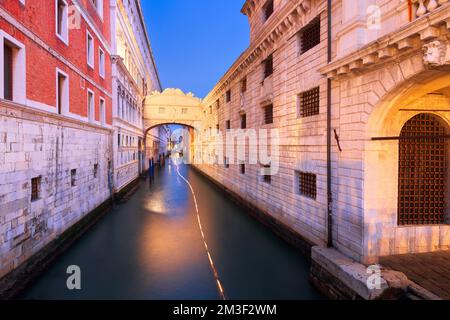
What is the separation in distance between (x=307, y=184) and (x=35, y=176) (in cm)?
833

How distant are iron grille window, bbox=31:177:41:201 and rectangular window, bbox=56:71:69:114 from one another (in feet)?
10.0

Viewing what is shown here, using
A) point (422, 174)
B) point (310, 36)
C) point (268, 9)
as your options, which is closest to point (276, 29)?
point (310, 36)

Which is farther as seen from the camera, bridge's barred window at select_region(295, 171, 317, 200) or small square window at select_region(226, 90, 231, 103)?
small square window at select_region(226, 90, 231, 103)

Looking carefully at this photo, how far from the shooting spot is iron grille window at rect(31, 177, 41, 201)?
323 inches

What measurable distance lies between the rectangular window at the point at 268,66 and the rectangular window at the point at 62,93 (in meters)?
8.37

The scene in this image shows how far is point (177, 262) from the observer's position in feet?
29.6

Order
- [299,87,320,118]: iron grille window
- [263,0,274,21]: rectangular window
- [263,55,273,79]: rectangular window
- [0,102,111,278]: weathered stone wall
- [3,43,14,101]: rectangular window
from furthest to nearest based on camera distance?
[263,0,274,21]: rectangular window, [263,55,273,79]: rectangular window, [299,87,320,118]: iron grille window, [3,43,14,101]: rectangular window, [0,102,111,278]: weathered stone wall

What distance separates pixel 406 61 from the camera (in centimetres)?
562

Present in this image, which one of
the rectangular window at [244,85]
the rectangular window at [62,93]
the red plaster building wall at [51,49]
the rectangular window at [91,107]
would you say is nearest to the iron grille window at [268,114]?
the rectangular window at [244,85]

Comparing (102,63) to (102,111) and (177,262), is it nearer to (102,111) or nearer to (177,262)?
(102,111)

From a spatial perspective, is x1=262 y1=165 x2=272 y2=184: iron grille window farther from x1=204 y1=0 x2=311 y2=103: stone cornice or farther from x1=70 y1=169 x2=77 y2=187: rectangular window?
x1=70 y1=169 x2=77 y2=187: rectangular window

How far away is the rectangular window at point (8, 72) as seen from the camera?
7.19 m

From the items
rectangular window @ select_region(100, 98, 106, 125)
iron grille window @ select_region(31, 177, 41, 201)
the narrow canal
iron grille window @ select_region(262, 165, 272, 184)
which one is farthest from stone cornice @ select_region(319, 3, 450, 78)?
rectangular window @ select_region(100, 98, 106, 125)

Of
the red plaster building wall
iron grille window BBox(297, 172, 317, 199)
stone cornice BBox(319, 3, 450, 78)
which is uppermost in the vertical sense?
the red plaster building wall
